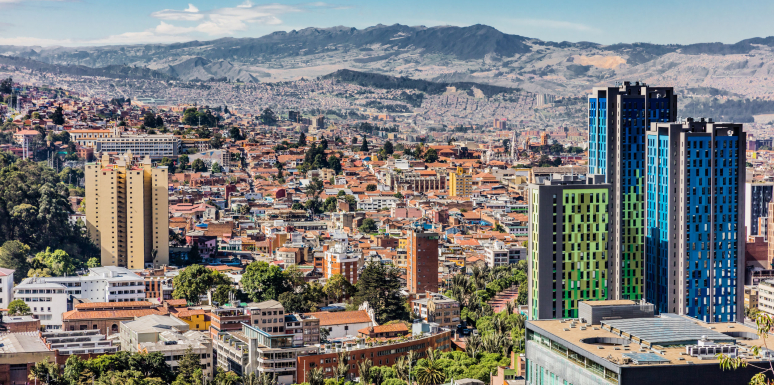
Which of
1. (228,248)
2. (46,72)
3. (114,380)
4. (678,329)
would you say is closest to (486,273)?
(228,248)

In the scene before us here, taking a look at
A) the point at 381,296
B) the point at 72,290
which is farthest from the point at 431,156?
the point at 381,296

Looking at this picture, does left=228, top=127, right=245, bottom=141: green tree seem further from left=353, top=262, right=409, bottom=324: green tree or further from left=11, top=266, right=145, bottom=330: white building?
left=353, top=262, right=409, bottom=324: green tree

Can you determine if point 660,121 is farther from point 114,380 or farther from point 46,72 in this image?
point 46,72

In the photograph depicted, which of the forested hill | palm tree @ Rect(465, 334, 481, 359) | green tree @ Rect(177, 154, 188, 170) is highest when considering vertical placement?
the forested hill

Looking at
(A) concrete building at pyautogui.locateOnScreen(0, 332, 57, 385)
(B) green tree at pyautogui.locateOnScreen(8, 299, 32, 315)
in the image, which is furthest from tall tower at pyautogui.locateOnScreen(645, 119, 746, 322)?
(B) green tree at pyautogui.locateOnScreen(8, 299, 32, 315)

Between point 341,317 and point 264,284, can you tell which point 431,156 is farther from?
point 341,317
